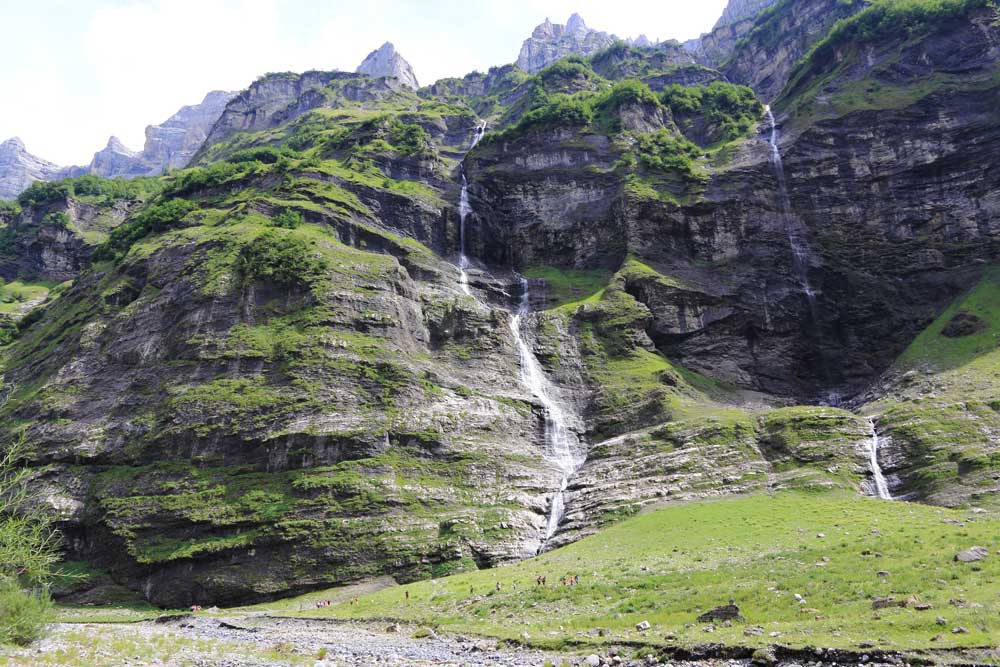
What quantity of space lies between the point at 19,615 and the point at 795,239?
301ft

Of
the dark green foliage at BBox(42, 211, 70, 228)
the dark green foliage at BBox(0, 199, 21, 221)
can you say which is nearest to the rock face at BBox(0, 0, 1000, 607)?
the dark green foliage at BBox(42, 211, 70, 228)

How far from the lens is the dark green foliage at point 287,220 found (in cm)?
8112

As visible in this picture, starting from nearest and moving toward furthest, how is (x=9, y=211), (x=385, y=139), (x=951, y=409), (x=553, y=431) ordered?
(x=951, y=409) < (x=553, y=431) < (x=385, y=139) < (x=9, y=211)

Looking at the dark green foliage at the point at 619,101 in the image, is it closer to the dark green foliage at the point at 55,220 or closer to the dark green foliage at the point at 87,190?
the dark green foliage at the point at 55,220

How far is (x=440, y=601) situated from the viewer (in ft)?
123

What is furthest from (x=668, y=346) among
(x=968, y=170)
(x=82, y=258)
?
(x=82, y=258)

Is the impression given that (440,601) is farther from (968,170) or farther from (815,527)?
(968,170)

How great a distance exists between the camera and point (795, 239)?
3529 inches

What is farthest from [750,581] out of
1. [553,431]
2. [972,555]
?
[553,431]

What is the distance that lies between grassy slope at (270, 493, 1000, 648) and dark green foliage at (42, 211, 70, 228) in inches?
4833

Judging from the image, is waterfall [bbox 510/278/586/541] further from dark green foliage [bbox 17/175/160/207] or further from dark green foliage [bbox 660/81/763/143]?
dark green foliage [bbox 17/175/160/207]

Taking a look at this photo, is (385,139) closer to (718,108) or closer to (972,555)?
(718,108)

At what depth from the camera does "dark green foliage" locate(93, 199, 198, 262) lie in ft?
291

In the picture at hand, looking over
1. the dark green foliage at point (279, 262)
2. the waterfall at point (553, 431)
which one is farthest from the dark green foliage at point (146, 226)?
the waterfall at point (553, 431)
